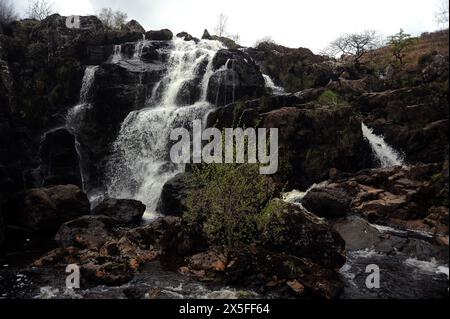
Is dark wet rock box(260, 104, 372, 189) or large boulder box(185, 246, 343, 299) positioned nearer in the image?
large boulder box(185, 246, 343, 299)

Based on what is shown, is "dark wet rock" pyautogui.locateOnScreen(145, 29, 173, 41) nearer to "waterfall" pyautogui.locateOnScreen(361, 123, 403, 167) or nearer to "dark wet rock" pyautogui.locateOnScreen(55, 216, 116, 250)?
"waterfall" pyautogui.locateOnScreen(361, 123, 403, 167)

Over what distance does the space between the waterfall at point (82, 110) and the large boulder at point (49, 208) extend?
10.2m

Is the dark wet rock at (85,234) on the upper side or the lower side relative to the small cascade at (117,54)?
lower

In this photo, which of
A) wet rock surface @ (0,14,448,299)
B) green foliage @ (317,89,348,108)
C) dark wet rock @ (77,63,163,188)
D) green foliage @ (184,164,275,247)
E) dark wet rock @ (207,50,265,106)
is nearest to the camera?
wet rock surface @ (0,14,448,299)

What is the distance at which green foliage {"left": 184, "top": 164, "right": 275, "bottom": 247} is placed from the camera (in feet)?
65.2

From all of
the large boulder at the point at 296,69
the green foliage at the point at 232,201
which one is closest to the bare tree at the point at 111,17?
the large boulder at the point at 296,69

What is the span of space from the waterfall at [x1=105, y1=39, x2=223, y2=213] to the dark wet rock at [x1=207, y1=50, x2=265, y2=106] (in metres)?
1.28

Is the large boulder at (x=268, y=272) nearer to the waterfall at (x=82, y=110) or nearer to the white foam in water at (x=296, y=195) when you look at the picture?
the white foam in water at (x=296, y=195)

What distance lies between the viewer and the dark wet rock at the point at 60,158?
38.5 metres

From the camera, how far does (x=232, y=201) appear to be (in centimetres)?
1995

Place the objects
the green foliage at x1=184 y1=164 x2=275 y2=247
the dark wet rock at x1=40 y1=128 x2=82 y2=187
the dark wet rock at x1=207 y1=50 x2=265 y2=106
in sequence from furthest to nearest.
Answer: the dark wet rock at x1=207 y1=50 x2=265 y2=106 < the dark wet rock at x1=40 y1=128 x2=82 y2=187 < the green foliage at x1=184 y1=164 x2=275 y2=247

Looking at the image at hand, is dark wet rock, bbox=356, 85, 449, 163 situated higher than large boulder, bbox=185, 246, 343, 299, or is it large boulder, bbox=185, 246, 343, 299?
dark wet rock, bbox=356, 85, 449, 163

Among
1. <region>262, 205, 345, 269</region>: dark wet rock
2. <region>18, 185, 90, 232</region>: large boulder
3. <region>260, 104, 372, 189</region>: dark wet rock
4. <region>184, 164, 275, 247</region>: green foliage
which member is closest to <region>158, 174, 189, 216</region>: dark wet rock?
<region>18, 185, 90, 232</region>: large boulder
